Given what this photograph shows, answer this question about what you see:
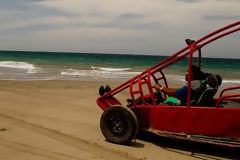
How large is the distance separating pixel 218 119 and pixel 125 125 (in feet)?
4.89

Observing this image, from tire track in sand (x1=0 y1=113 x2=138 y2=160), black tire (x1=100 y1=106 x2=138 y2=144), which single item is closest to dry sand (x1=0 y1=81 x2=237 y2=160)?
tire track in sand (x1=0 y1=113 x2=138 y2=160)

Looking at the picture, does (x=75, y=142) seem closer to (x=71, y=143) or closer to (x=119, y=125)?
(x=71, y=143)

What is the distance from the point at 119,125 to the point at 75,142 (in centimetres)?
88

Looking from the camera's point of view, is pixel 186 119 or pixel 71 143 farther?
pixel 71 143

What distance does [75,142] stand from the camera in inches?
169

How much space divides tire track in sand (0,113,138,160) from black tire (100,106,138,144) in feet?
0.88

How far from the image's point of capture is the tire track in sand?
3.76m

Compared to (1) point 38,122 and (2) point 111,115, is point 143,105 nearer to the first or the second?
(2) point 111,115

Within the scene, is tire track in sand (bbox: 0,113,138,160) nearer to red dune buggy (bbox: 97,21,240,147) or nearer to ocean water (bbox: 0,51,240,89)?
red dune buggy (bbox: 97,21,240,147)

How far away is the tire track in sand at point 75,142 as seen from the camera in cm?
376

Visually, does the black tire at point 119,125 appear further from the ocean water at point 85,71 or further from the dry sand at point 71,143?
the ocean water at point 85,71

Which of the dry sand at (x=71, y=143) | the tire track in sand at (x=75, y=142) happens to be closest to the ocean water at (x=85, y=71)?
the dry sand at (x=71, y=143)

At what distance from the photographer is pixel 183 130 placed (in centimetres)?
385

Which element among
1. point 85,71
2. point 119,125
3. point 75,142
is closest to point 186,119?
point 119,125
